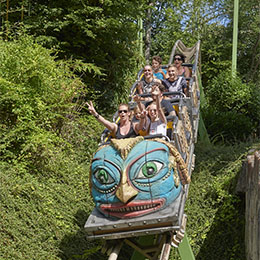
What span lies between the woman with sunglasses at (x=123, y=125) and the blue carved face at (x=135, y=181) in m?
0.72

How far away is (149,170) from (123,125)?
115 cm

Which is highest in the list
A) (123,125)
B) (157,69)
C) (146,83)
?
(157,69)

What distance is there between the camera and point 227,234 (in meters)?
8.93

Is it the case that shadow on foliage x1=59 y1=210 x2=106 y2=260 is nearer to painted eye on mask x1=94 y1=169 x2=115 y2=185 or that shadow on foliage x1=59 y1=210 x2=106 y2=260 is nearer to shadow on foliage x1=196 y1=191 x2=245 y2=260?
shadow on foliage x1=196 y1=191 x2=245 y2=260

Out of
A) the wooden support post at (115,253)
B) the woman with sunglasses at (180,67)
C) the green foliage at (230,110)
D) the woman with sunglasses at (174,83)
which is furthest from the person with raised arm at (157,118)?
the green foliage at (230,110)

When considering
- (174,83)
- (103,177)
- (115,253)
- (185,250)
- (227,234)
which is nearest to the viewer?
Answer: (103,177)

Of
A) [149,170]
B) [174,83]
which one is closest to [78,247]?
[149,170]

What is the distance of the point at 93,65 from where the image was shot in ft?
38.7

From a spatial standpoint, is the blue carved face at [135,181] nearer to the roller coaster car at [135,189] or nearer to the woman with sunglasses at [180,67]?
the roller coaster car at [135,189]

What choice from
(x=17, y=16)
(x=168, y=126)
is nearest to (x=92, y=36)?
(x=17, y=16)

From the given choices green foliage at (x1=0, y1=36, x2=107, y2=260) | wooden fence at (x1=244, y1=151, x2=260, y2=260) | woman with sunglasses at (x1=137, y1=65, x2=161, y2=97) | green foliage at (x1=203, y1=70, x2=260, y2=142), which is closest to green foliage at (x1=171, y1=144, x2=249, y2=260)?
wooden fence at (x1=244, y1=151, x2=260, y2=260)

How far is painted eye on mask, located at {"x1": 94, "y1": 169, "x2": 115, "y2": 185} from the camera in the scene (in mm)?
6195

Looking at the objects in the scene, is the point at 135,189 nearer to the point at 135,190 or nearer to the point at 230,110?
the point at 135,190

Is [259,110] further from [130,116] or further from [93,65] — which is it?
[130,116]
